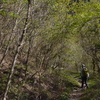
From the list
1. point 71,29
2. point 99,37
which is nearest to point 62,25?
point 71,29

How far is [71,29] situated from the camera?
638cm

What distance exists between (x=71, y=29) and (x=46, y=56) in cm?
225

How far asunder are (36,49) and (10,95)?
3.05 meters

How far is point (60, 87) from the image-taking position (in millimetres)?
9039

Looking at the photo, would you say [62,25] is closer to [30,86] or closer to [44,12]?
[44,12]

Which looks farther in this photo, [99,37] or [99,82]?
[99,37]

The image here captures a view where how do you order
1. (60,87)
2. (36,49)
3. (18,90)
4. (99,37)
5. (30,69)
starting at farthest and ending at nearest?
(30,69), (60,87), (99,37), (36,49), (18,90)

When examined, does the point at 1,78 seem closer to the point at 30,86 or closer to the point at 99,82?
the point at 30,86

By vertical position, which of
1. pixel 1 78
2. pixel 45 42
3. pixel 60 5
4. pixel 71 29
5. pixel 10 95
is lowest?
pixel 10 95

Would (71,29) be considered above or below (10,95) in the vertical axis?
above

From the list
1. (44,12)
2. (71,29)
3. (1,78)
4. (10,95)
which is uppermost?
(44,12)

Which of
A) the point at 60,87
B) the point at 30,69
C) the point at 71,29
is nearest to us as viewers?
the point at 71,29

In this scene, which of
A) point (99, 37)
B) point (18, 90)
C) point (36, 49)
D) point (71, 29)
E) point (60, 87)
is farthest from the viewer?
point (60, 87)

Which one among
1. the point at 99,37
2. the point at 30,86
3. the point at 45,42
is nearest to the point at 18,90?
the point at 30,86
